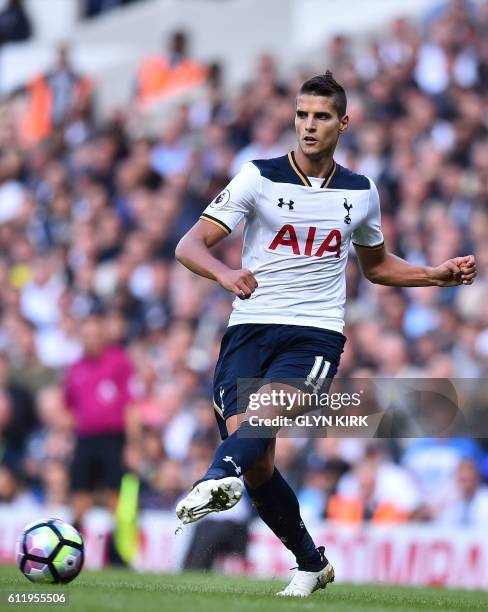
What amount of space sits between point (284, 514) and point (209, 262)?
1.52 metres

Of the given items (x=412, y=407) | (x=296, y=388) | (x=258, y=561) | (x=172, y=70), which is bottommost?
(x=258, y=561)

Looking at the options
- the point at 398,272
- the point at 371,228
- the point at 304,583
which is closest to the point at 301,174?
the point at 371,228

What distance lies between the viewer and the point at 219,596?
7.49m

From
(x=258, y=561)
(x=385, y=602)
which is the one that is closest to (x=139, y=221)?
(x=258, y=561)

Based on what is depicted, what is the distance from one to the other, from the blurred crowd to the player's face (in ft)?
18.4

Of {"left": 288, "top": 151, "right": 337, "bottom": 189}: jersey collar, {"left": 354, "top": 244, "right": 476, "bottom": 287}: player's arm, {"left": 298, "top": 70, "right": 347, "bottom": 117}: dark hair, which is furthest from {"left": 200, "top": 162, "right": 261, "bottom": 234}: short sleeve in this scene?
{"left": 354, "top": 244, "right": 476, "bottom": 287}: player's arm

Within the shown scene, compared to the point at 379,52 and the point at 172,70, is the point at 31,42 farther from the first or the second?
the point at 379,52

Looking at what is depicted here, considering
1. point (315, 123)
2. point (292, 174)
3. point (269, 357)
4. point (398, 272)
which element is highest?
point (315, 123)

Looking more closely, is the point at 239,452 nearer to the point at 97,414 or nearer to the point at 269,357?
the point at 269,357

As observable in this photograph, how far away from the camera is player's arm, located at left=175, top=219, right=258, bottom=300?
6.98 metres

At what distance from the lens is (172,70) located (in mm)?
20781

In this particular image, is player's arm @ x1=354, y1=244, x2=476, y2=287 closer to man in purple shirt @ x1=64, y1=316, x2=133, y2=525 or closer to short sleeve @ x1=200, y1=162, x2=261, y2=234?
short sleeve @ x1=200, y1=162, x2=261, y2=234

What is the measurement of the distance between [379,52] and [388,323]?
14.1ft

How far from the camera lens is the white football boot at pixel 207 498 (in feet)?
22.1
